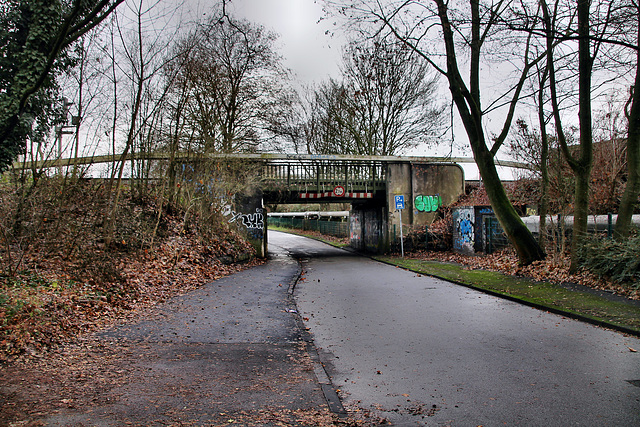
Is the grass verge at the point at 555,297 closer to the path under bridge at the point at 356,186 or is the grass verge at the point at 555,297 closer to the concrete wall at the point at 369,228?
the path under bridge at the point at 356,186

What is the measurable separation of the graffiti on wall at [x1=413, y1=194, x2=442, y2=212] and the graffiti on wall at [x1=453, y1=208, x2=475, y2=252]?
8.14 feet

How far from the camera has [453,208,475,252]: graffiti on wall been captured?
22000mm

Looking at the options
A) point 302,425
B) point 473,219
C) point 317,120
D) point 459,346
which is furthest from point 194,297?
point 317,120

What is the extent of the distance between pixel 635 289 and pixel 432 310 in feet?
14.6

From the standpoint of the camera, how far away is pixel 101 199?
11.8 meters

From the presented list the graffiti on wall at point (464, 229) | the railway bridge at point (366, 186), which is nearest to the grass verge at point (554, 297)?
the graffiti on wall at point (464, 229)

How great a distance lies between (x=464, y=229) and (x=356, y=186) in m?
6.06

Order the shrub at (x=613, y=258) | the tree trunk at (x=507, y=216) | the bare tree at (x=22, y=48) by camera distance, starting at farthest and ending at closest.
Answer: the tree trunk at (x=507, y=216) < the shrub at (x=613, y=258) < the bare tree at (x=22, y=48)

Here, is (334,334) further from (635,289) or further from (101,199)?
(101,199)

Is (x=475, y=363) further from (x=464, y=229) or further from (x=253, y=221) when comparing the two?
(x=253, y=221)

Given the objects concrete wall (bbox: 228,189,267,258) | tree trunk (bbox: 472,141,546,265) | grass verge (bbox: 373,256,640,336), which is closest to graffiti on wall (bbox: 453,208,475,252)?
grass verge (bbox: 373,256,640,336)

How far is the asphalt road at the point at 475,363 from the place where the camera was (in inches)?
164

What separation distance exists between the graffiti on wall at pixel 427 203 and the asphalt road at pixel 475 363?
15984 mm

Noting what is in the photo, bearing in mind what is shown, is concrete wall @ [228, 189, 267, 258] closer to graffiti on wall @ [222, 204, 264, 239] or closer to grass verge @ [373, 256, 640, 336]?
graffiti on wall @ [222, 204, 264, 239]
